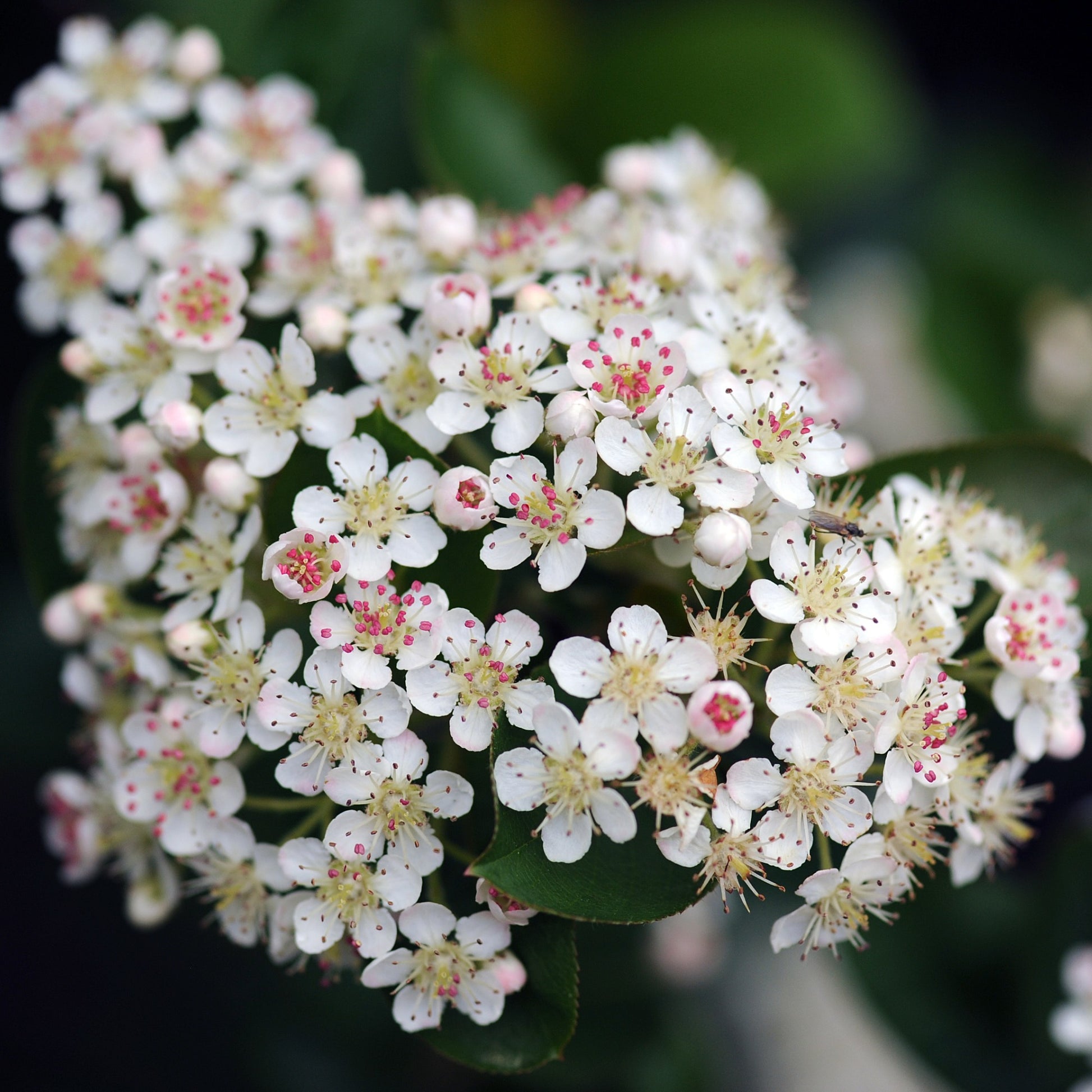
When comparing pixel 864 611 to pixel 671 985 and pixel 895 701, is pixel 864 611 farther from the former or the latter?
pixel 671 985

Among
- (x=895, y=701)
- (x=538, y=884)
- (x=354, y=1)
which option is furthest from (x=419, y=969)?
(x=354, y=1)

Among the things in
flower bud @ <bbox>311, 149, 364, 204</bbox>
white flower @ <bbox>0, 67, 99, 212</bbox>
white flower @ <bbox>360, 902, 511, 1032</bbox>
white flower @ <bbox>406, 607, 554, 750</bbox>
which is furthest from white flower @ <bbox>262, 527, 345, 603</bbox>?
white flower @ <bbox>0, 67, 99, 212</bbox>

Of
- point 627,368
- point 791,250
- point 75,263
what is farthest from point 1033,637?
point 791,250

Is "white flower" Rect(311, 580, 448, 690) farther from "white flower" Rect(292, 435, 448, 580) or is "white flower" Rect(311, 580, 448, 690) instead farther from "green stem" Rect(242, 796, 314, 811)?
"green stem" Rect(242, 796, 314, 811)

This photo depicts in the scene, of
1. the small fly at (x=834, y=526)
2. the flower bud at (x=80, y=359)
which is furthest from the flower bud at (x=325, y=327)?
the small fly at (x=834, y=526)

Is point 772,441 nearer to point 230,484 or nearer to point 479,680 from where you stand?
point 479,680
